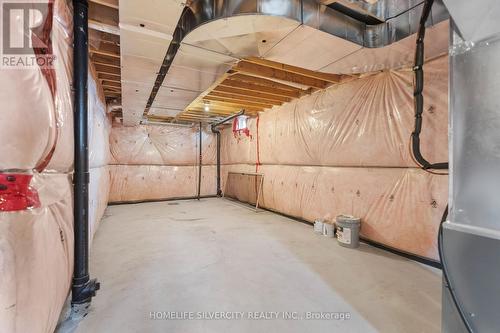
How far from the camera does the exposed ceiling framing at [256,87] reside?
3.17 metres

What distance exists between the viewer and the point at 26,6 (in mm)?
1010

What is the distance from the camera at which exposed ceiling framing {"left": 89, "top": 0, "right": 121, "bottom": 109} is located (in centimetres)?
208

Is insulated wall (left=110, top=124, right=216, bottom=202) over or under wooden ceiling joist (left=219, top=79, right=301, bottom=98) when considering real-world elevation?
under

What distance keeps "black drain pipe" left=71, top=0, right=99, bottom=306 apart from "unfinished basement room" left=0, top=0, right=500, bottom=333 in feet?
0.04

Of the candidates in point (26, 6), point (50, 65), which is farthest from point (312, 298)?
point (26, 6)

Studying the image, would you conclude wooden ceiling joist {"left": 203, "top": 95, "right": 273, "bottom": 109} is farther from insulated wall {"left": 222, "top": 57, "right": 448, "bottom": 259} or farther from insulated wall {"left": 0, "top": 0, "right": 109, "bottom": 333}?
insulated wall {"left": 0, "top": 0, "right": 109, "bottom": 333}

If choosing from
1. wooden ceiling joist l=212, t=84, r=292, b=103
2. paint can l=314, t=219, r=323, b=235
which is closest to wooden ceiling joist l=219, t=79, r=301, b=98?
wooden ceiling joist l=212, t=84, r=292, b=103

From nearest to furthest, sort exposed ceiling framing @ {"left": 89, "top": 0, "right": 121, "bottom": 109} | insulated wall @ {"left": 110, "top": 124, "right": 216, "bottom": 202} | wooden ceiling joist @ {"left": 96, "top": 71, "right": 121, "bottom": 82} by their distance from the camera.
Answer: exposed ceiling framing @ {"left": 89, "top": 0, "right": 121, "bottom": 109} < wooden ceiling joist @ {"left": 96, "top": 71, "right": 121, "bottom": 82} < insulated wall @ {"left": 110, "top": 124, "right": 216, "bottom": 202}

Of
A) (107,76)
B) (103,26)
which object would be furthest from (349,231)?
(107,76)

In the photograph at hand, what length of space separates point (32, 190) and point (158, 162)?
6.20 m

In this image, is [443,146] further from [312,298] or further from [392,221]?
[312,298]

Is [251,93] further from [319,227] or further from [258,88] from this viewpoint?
[319,227]

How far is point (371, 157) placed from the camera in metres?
3.20

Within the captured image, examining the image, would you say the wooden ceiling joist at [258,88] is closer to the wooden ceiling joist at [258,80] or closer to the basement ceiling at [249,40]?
the wooden ceiling joist at [258,80]
